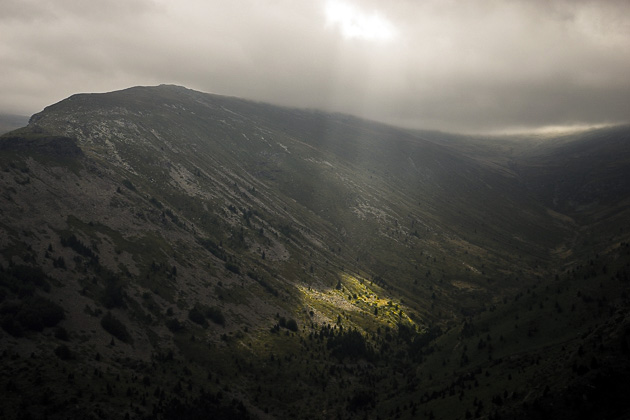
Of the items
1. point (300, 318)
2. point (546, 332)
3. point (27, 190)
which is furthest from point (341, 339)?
point (27, 190)

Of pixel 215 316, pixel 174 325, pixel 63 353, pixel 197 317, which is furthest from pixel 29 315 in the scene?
pixel 215 316

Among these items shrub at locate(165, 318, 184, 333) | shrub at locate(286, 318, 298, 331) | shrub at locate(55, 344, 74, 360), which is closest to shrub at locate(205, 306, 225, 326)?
shrub at locate(165, 318, 184, 333)

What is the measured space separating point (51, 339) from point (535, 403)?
101471mm

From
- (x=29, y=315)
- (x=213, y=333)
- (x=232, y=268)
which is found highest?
(x=232, y=268)

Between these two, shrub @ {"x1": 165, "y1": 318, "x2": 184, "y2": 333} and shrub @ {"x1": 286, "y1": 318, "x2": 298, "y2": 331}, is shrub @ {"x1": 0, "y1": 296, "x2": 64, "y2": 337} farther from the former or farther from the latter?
shrub @ {"x1": 286, "y1": 318, "x2": 298, "y2": 331}

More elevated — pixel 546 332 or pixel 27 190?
pixel 27 190

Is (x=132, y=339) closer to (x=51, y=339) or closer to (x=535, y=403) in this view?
(x=51, y=339)

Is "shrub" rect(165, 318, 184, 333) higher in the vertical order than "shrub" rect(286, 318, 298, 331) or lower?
higher

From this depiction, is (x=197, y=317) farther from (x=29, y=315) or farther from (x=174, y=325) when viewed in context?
(x=29, y=315)

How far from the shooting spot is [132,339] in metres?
103

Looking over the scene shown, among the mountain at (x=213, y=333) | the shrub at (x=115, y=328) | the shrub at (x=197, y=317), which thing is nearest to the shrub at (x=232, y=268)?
the mountain at (x=213, y=333)

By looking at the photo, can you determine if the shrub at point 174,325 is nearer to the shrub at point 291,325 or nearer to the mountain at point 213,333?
the mountain at point 213,333

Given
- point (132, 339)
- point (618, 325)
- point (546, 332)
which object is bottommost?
point (132, 339)

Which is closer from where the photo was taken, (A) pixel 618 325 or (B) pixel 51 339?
(A) pixel 618 325
